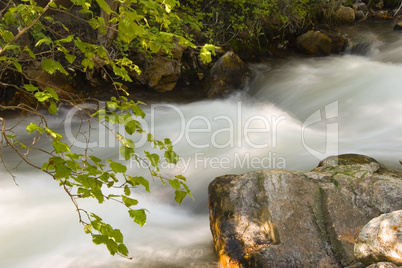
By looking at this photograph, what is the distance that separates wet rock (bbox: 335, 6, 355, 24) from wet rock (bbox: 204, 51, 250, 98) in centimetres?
436

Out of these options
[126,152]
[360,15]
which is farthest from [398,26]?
[126,152]

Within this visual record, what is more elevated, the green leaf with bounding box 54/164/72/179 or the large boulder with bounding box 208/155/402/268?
the green leaf with bounding box 54/164/72/179

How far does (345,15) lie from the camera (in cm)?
954

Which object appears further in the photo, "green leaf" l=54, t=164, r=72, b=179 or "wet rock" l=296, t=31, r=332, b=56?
"wet rock" l=296, t=31, r=332, b=56

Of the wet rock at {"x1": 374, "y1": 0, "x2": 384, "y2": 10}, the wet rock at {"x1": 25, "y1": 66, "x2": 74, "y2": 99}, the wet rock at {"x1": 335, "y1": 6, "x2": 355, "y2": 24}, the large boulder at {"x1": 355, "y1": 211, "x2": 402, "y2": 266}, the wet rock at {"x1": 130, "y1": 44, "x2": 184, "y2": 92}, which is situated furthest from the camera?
the wet rock at {"x1": 374, "y1": 0, "x2": 384, "y2": 10}

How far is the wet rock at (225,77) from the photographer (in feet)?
21.6

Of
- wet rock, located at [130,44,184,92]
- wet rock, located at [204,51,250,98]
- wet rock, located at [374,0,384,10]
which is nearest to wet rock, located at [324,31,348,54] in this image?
wet rock, located at [204,51,250,98]

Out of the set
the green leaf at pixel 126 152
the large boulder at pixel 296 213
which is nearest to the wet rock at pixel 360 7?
the large boulder at pixel 296 213

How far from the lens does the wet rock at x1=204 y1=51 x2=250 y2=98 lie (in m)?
6.59

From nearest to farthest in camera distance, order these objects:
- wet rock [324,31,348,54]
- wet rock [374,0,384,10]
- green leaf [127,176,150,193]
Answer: green leaf [127,176,150,193]
wet rock [324,31,348,54]
wet rock [374,0,384,10]

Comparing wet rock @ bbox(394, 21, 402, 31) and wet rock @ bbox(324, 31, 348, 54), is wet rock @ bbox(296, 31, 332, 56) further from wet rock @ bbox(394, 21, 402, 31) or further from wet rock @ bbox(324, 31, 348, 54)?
wet rock @ bbox(394, 21, 402, 31)

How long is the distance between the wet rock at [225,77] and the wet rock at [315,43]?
227 cm

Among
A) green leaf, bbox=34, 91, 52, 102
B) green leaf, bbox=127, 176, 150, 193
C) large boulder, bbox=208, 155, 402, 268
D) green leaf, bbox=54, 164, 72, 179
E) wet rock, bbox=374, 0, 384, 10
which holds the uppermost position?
wet rock, bbox=374, 0, 384, 10

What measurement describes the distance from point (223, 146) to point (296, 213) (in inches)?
88.5
